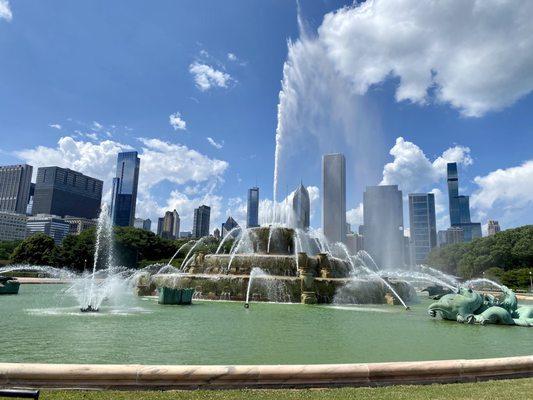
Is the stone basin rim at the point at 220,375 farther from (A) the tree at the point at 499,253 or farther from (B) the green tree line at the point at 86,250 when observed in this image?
(A) the tree at the point at 499,253

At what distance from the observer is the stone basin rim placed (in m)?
7.18

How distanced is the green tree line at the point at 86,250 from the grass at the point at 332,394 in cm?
7716

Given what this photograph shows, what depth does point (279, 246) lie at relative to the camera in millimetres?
43531

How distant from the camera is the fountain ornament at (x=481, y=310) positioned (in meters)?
19.0

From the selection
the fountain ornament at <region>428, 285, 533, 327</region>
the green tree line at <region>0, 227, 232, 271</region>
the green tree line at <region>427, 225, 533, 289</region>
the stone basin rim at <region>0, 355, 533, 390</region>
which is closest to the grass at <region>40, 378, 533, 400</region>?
the stone basin rim at <region>0, 355, 533, 390</region>

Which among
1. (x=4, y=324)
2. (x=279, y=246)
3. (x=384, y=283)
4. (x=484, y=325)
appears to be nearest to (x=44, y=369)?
(x=4, y=324)

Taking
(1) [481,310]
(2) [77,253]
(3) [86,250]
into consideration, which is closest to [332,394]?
(1) [481,310]

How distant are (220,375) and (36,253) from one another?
93.3m

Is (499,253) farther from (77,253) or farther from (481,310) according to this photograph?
(77,253)

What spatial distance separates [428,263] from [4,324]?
12536 cm

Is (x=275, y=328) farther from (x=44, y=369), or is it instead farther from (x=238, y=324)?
(x=44, y=369)

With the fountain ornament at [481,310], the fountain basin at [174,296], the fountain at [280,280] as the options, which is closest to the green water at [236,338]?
the fountain ornament at [481,310]

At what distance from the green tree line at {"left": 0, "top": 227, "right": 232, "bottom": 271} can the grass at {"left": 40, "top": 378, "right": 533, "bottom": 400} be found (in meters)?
77.2

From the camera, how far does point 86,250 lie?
93.9m
